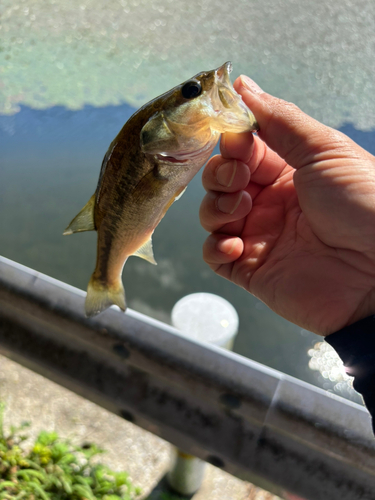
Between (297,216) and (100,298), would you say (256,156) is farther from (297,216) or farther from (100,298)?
(100,298)

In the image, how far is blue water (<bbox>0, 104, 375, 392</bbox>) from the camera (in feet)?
10.4

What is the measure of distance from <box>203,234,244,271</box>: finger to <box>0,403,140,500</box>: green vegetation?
1.10m

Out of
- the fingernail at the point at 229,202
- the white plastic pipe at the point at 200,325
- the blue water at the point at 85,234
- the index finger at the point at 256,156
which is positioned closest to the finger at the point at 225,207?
the fingernail at the point at 229,202

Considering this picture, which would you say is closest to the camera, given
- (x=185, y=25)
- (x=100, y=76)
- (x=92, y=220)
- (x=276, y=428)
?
(x=276, y=428)

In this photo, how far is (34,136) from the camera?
4.17 meters

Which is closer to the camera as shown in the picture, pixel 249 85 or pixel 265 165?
pixel 249 85

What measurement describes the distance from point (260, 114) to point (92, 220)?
0.56m

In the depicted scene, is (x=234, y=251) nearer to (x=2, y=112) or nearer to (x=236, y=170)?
(x=236, y=170)

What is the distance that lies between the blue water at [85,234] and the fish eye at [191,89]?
2.63m

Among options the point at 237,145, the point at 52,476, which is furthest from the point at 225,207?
the point at 52,476

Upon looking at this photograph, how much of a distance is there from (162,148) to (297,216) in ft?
2.08

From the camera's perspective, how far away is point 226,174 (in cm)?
111

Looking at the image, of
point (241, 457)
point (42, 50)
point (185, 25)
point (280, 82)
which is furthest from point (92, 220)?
point (42, 50)

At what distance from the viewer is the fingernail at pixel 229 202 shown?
3.85ft
